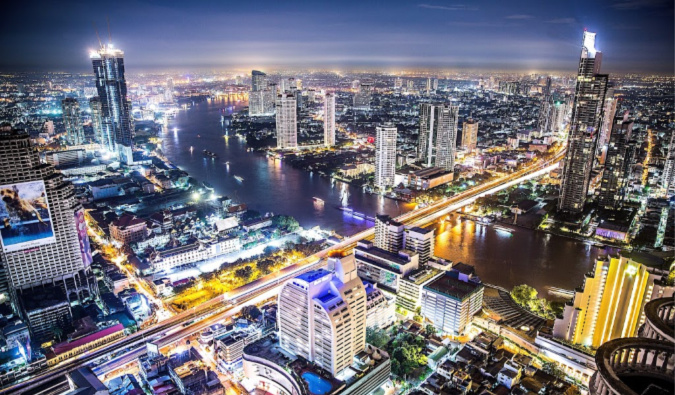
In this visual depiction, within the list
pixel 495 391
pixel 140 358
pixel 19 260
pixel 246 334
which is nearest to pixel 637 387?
pixel 495 391

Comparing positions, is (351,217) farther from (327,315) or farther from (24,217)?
(24,217)

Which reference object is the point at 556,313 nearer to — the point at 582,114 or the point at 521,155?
the point at 582,114

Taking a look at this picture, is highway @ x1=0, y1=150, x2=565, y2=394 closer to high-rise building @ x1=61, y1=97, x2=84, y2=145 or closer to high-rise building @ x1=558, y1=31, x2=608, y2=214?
high-rise building @ x1=558, y1=31, x2=608, y2=214

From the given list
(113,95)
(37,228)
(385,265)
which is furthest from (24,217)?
(113,95)

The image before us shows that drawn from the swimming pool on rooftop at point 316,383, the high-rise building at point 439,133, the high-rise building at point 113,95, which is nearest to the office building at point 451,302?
the swimming pool on rooftop at point 316,383

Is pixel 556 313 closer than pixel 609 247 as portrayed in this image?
Yes

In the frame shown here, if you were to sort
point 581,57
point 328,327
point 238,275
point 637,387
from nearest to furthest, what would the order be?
point 637,387 < point 328,327 < point 238,275 < point 581,57

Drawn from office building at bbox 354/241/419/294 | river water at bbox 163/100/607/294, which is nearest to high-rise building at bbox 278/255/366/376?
office building at bbox 354/241/419/294
